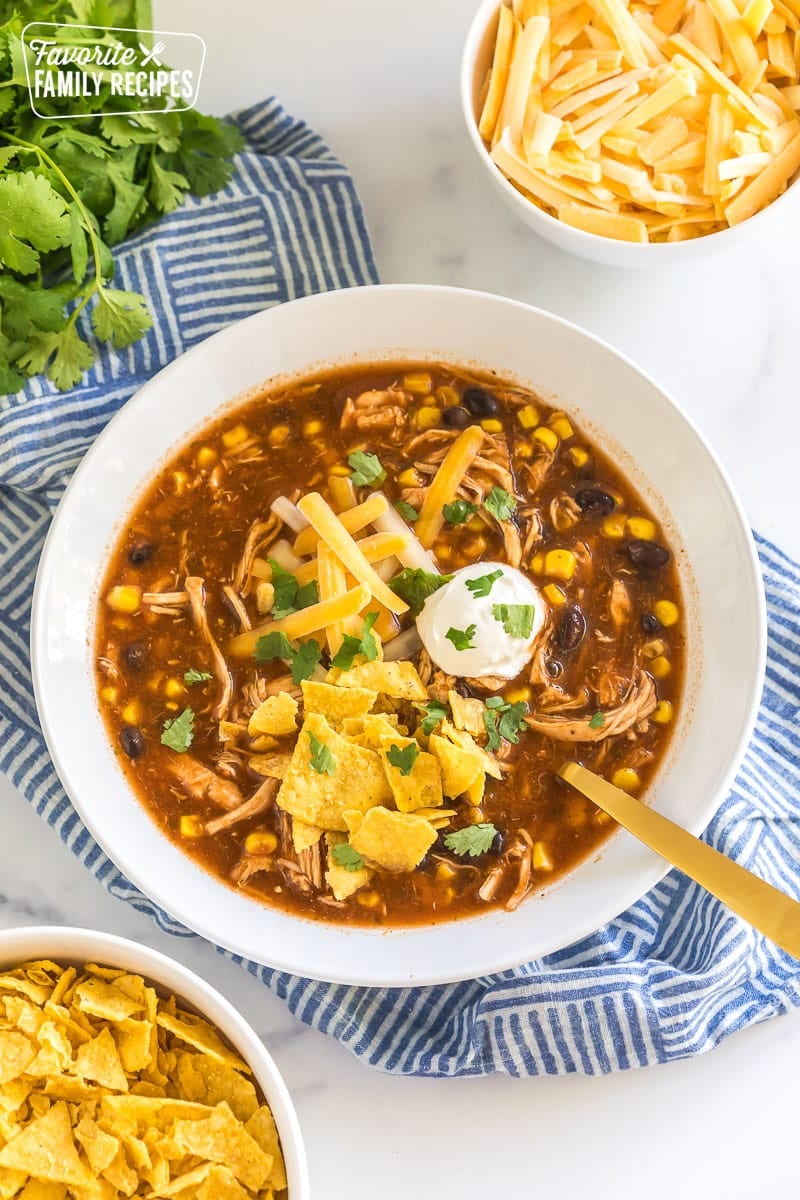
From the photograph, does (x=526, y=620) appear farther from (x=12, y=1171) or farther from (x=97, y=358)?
(x=12, y=1171)

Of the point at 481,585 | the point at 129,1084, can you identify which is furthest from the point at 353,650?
the point at 129,1084

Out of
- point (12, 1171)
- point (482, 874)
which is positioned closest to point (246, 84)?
point (482, 874)

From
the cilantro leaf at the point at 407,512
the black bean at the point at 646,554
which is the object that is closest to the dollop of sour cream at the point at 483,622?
the cilantro leaf at the point at 407,512

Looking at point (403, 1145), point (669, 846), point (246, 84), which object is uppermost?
point (246, 84)

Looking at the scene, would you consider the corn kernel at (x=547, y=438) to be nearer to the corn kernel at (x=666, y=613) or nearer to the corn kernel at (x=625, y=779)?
the corn kernel at (x=666, y=613)

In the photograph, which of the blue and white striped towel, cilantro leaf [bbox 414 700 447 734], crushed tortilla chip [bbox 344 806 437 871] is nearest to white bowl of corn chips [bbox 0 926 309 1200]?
the blue and white striped towel

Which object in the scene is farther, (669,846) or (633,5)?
(633,5)
